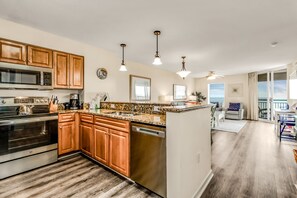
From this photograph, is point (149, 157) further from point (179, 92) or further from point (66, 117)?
point (179, 92)

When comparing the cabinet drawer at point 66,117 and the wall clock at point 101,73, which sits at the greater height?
the wall clock at point 101,73

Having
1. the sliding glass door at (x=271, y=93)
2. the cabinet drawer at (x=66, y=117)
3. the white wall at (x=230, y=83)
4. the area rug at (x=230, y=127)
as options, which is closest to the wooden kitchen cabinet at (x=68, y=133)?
the cabinet drawer at (x=66, y=117)

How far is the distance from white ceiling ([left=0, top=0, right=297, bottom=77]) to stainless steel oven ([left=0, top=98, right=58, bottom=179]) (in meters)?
1.48

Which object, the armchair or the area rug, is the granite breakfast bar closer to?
the area rug

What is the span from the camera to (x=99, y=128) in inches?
103

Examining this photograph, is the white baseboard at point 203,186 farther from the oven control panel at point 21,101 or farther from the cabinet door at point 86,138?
the oven control panel at point 21,101

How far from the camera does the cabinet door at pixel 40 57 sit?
2.74 meters

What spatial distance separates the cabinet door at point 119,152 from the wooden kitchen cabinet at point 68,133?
114cm

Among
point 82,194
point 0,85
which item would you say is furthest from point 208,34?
point 0,85

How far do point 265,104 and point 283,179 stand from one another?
627cm

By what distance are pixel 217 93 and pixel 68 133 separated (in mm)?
8737

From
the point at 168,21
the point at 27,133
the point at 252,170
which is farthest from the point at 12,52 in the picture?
the point at 252,170

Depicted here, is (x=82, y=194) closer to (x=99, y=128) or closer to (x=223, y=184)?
(x=99, y=128)

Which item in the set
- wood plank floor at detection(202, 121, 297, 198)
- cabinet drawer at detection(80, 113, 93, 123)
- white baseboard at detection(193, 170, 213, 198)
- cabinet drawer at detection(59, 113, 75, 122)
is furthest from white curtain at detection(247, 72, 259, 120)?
cabinet drawer at detection(59, 113, 75, 122)
